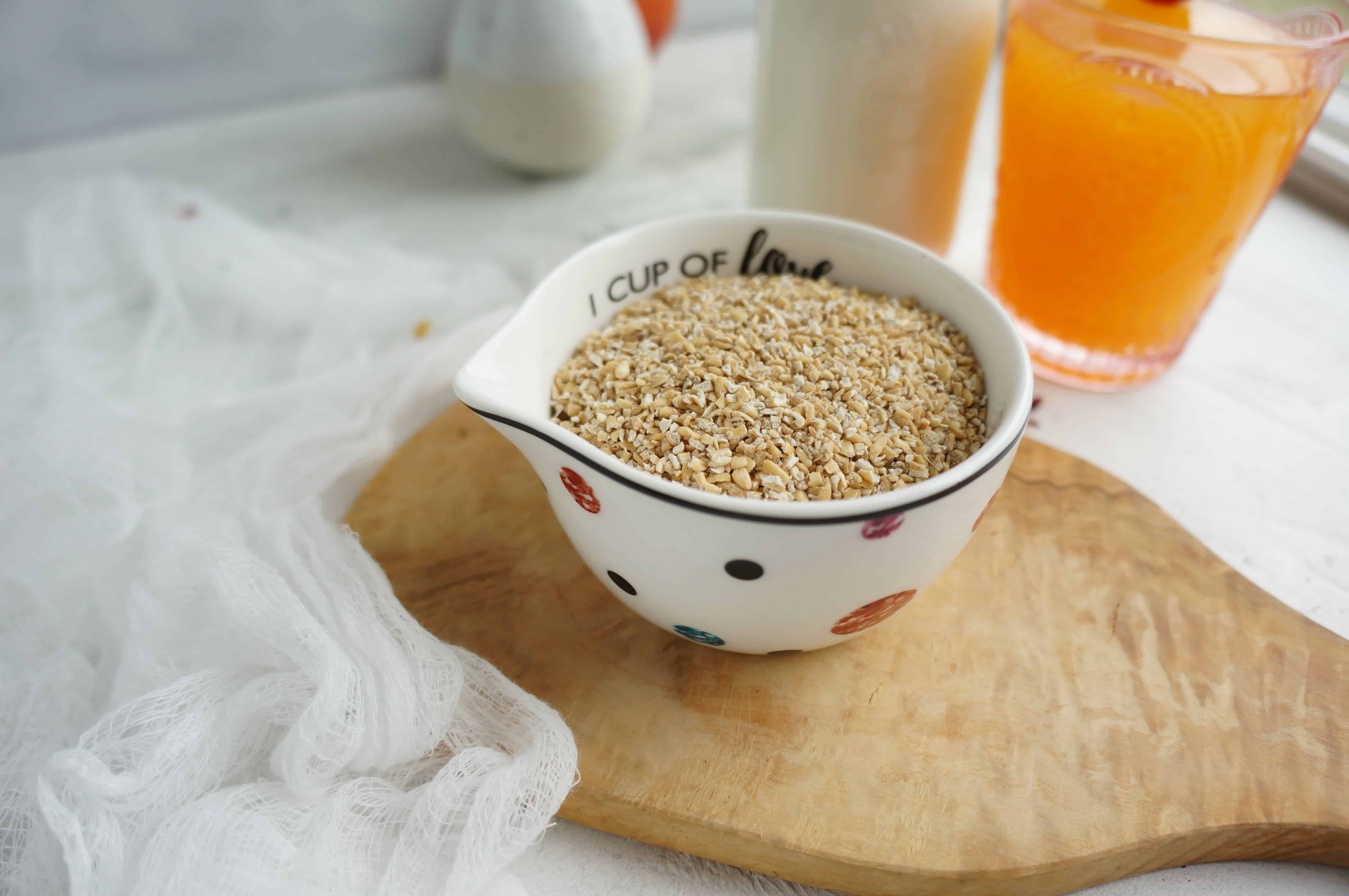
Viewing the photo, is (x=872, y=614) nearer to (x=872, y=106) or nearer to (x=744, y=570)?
(x=744, y=570)

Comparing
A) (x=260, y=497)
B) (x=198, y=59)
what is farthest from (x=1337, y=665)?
(x=198, y=59)

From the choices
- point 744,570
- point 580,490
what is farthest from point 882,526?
point 580,490

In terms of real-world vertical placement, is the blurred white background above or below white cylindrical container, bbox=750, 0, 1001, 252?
below

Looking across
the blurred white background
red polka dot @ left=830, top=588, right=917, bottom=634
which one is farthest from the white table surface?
red polka dot @ left=830, top=588, right=917, bottom=634

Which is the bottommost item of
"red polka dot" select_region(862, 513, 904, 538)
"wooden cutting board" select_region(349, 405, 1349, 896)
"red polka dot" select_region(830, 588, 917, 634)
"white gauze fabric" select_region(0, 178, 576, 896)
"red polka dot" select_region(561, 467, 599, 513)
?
"white gauze fabric" select_region(0, 178, 576, 896)

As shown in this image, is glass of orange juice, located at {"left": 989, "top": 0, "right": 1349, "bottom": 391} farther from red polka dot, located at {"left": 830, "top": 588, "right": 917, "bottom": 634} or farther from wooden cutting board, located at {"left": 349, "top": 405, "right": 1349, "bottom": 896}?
red polka dot, located at {"left": 830, "top": 588, "right": 917, "bottom": 634}

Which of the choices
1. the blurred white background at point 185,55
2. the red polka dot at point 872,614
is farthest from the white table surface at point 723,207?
the red polka dot at point 872,614

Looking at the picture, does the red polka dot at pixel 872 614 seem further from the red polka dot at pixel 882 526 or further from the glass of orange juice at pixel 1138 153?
the glass of orange juice at pixel 1138 153
